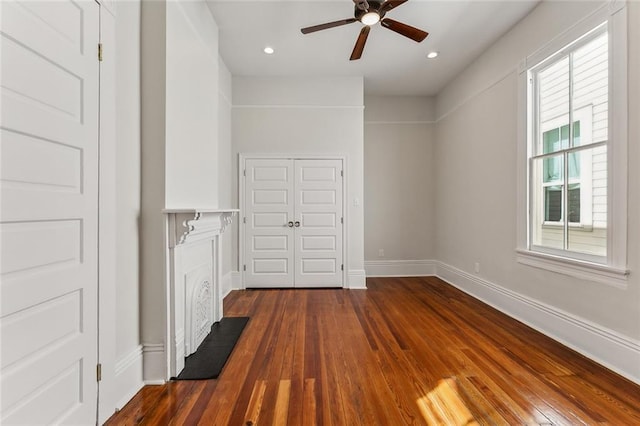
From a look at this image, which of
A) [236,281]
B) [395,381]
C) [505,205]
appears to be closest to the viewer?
[395,381]

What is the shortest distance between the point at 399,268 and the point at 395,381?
3430mm

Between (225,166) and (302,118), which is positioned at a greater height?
(302,118)

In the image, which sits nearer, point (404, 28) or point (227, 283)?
point (404, 28)

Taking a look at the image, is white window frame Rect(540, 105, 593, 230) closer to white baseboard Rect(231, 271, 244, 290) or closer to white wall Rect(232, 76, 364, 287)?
white wall Rect(232, 76, 364, 287)

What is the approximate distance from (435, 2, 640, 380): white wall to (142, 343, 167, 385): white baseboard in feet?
10.3

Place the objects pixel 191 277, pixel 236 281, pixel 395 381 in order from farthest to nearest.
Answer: pixel 236 281
pixel 191 277
pixel 395 381

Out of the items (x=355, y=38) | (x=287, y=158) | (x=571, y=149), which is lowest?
(x=571, y=149)

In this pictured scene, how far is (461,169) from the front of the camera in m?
4.45

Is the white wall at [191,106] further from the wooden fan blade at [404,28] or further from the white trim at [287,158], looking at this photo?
the wooden fan blade at [404,28]

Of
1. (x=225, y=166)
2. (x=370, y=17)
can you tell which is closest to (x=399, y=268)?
(x=225, y=166)

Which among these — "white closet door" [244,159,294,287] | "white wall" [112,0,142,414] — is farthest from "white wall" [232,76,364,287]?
"white wall" [112,0,142,414]

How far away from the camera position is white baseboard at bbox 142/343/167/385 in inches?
79.0

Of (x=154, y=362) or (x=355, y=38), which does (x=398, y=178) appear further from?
(x=154, y=362)

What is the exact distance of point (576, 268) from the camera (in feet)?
8.21
